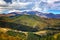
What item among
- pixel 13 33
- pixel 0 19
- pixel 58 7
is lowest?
pixel 13 33

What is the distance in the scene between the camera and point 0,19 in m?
9.71

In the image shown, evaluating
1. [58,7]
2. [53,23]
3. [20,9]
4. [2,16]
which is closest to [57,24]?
[53,23]

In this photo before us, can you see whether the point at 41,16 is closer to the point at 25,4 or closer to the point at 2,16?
the point at 25,4

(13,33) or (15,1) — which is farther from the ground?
(15,1)

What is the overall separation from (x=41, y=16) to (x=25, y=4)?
113 cm

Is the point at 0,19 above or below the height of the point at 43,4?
below

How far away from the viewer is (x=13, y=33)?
9477 millimetres

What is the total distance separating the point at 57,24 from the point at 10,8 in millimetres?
2752

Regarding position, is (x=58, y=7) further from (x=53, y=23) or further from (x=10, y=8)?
(x=10, y=8)

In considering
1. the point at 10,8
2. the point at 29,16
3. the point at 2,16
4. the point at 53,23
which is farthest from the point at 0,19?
the point at 53,23

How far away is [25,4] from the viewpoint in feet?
32.9

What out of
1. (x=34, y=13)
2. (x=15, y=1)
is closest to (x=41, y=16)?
(x=34, y=13)

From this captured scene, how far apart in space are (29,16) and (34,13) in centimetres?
33

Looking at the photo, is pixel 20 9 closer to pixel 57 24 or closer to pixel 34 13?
pixel 34 13
